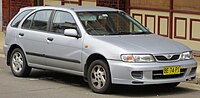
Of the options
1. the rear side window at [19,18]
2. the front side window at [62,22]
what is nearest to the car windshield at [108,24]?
the front side window at [62,22]

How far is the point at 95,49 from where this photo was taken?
32.9 ft

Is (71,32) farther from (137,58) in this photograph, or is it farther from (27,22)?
(27,22)

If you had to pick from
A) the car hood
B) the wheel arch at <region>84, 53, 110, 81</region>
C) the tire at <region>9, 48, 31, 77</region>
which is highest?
the car hood

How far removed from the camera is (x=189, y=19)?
50.7 feet

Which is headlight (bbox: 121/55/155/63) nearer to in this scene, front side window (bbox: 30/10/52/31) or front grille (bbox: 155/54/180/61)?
front grille (bbox: 155/54/180/61)

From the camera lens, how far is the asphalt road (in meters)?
9.93

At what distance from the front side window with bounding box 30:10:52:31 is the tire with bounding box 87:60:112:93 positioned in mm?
1683

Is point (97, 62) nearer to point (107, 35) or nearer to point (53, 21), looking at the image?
point (107, 35)

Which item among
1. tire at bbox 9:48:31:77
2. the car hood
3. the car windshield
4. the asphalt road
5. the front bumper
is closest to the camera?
the front bumper

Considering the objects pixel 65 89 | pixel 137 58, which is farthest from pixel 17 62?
pixel 137 58

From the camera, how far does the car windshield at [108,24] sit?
10596 millimetres

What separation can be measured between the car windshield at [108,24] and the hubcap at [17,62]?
178 centimetres

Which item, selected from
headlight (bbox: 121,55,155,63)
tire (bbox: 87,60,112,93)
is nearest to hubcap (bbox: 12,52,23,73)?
tire (bbox: 87,60,112,93)

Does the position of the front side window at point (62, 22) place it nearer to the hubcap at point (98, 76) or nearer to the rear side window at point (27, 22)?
the rear side window at point (27, 22)
